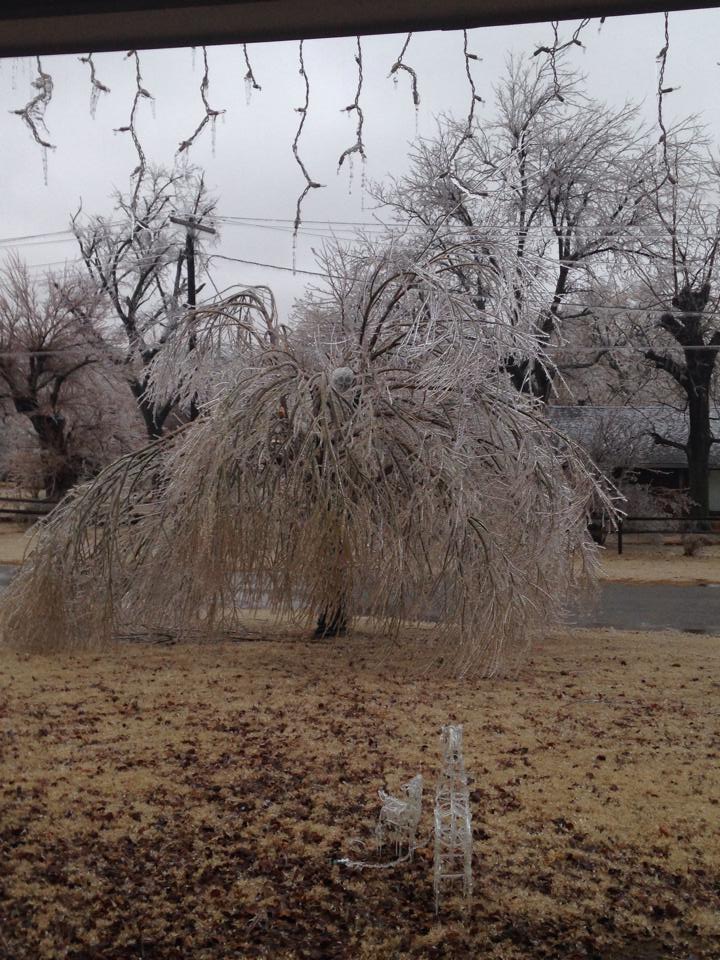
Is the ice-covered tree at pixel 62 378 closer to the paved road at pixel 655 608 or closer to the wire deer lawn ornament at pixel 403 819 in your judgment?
the paved road at pixel 655 608

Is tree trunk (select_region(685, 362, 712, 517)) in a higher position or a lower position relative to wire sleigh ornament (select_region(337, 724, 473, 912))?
higher

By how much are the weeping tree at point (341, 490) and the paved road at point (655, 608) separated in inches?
109

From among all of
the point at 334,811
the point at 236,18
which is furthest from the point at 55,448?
the point at 236,18

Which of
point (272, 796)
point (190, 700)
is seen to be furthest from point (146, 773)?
point (190, 700)

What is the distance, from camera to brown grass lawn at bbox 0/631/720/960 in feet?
12.2

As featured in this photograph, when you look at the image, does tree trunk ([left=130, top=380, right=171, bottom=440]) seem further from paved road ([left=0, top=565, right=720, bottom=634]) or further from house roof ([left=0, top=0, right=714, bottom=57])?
house roof ([left=0, top=0, right=714, bottom=57])

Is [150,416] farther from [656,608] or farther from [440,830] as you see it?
[440,830]

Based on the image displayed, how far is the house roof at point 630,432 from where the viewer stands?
68.6 feet

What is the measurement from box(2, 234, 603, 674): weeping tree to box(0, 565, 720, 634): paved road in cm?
277

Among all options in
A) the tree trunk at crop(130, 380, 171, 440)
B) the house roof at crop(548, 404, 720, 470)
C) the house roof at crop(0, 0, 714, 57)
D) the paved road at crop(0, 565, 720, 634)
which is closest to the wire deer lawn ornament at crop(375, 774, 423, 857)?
Answer: the house roof at crop(0, 0, 714, 57)

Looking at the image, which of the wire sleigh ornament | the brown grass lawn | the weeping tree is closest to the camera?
the brown grass lawn

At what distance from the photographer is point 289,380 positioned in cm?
809

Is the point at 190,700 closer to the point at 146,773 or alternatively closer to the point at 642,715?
the point at 146,773

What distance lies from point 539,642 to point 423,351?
4250mm
